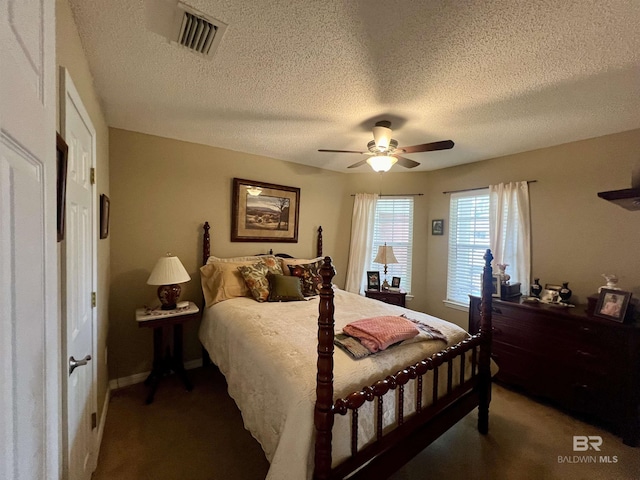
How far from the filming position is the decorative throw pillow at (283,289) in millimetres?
2640

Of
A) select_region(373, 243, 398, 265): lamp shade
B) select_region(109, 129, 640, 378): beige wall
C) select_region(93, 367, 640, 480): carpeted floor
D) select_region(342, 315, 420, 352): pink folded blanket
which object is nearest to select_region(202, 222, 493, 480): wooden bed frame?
→ select_region(342, 315, 420, 352): pink folded blanket

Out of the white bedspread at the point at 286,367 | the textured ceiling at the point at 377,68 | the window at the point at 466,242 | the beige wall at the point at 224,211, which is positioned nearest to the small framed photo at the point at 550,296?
the beige wall at the point at 224,211

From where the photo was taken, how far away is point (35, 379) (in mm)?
535

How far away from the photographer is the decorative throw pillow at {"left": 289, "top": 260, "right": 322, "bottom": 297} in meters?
2.94

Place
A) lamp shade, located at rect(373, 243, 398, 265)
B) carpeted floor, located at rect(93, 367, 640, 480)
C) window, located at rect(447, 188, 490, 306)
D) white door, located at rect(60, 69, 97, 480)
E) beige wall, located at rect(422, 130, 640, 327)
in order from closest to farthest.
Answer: white door, located at rect(60, 69, 97, 480) → carpeted floor, located at rect(93, 367, 640, 480) → beige wall, located at rect(422, 130, 640, 327) → window, located at rect(447, 188, 490, 306) → lamp shade, located at rect(373, 243, 398, 265)

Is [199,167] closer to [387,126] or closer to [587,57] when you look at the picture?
[387,126]

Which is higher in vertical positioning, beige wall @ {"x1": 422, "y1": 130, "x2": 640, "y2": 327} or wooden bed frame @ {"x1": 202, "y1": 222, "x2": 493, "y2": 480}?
beige wall @ {"x1": 422, "y1": 130, "x2": 640, "y2": 327}

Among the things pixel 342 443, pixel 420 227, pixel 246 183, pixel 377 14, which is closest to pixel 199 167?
pixel 246 183

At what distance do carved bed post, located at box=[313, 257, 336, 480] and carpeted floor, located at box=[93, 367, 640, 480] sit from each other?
775 mm

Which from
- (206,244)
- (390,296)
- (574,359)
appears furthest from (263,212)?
(574,359)

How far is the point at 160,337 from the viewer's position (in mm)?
2453

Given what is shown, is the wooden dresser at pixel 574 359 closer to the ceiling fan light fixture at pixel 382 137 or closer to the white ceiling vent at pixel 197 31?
the ceiling fan light fixture at pixel 382 137

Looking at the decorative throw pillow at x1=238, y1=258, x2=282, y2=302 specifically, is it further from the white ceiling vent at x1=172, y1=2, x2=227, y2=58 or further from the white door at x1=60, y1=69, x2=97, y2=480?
the white ceiling vent at x1=172, y1=2, x2=227, y2=58

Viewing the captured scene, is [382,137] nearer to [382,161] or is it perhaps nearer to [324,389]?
[382,161]
